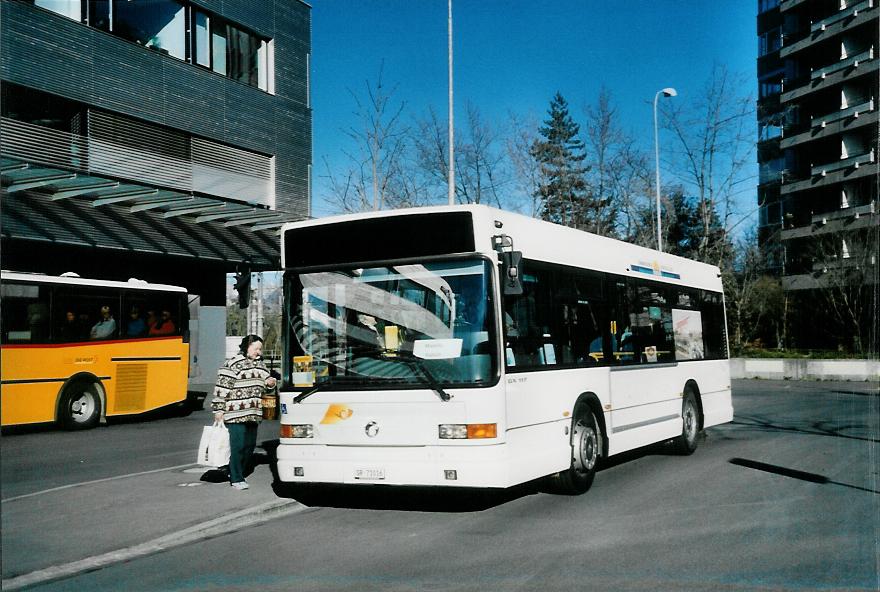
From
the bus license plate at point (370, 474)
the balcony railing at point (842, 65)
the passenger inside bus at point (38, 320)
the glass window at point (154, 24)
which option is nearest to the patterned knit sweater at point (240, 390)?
the bus license plate at point (370, 474)

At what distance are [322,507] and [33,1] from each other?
16870 millimetres

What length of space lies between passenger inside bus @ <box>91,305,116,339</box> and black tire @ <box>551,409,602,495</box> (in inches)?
493

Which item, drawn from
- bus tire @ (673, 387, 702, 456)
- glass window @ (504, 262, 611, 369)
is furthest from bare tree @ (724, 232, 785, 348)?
glass window @ (504, 262, 611, 369)

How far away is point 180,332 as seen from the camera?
70.8 feet

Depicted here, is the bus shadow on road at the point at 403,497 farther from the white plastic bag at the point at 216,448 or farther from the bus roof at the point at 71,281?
the bus roof at the point at 71,281

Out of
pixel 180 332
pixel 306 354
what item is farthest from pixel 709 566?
pixel 180 332

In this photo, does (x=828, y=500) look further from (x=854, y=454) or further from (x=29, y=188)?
(x=29, y=188)

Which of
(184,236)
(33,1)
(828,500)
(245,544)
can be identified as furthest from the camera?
(184,236)

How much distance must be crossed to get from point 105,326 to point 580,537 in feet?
47.7

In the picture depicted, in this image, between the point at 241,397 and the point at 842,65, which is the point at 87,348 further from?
the point at 842,65

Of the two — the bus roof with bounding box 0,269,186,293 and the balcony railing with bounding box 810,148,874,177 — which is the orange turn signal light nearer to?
the bus roof with bounding box 0,269,186,293

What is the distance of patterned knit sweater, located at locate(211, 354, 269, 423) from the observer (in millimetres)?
9883

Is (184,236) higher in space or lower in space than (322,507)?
higher

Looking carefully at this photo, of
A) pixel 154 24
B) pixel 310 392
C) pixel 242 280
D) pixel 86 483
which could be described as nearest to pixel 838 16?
pixel 154 24
